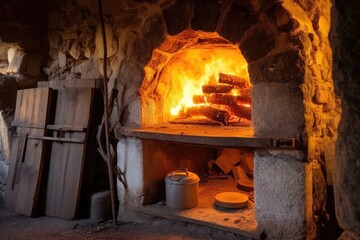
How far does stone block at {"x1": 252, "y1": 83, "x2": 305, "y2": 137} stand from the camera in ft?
7.55

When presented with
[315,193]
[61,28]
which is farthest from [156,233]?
[61,28]

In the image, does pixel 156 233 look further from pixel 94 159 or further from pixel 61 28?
pixel 61 28

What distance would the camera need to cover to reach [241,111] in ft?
11.0

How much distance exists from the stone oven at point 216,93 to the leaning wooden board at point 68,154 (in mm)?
342

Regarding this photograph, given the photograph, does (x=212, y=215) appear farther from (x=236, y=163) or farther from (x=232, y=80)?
(x=232, y=80)

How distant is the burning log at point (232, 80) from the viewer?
3.44m

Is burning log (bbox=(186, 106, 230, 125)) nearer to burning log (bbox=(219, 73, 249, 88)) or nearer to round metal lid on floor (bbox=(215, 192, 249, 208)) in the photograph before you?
burning log (bbox=(219, 73, 249, 88))

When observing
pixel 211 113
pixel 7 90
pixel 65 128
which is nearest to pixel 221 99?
pixel 211 113

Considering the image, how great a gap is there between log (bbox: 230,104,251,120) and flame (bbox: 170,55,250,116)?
44 centimetres

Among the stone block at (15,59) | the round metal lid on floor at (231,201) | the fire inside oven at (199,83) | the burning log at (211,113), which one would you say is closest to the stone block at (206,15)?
the fire inside oven at (199,83)

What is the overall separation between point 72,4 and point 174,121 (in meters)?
1.97

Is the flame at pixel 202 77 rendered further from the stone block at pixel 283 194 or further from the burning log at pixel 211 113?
the stone block at pixel 283 194

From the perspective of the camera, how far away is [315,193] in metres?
2.46

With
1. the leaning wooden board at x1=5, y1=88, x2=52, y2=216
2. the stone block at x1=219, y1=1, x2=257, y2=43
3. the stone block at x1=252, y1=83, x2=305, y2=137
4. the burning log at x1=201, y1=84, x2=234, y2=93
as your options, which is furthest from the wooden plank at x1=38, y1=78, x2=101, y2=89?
the stone block at x1=252, y1=83, x2=305, y2=137
